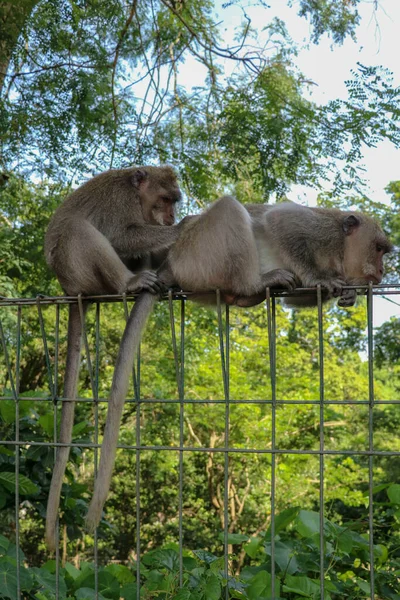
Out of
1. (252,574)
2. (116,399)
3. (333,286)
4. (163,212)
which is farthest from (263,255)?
(252,574)

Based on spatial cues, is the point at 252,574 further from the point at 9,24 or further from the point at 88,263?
the point at 9,24

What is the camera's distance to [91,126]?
25.6ft

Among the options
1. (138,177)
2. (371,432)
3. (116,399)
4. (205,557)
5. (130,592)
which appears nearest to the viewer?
(371,432)

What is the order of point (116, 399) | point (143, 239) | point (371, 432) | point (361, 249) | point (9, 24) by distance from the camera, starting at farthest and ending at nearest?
point (9, 24) → point (143, 239) → point (361, 249) → point (116, 399) → point (371, 432)

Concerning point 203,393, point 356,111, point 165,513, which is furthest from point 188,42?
point 165,513

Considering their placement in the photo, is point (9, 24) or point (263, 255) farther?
point (9, 24)

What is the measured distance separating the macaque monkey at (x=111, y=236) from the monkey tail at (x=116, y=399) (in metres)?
0.16

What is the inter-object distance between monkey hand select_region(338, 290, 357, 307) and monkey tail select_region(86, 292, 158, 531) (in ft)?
2.76

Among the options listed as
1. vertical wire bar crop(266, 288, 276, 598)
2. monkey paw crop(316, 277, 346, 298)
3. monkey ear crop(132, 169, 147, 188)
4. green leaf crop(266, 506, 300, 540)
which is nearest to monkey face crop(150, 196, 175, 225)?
monkey ear crop(132, 169, 147, 188)

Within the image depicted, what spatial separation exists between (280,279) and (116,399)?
0.98m

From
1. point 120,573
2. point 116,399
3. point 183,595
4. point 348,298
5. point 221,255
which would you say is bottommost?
point 120,573

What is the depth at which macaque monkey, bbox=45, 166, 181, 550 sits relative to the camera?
3.63 m

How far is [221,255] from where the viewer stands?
3.46 m

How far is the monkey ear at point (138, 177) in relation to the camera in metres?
4.14
